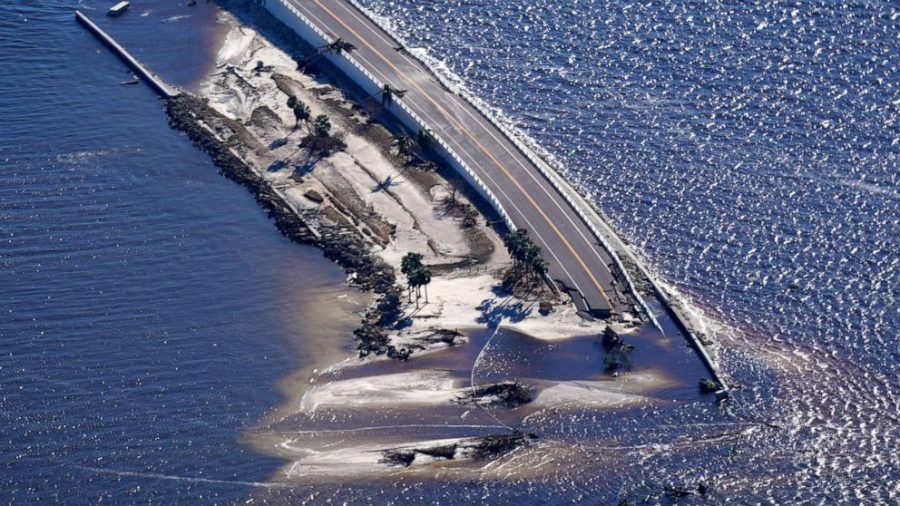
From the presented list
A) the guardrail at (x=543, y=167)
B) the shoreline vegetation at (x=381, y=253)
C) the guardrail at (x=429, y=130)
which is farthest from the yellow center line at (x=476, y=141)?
the shoreline vegetation at (x=381, y=253)

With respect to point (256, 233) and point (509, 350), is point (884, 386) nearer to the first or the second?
point (509, 350)

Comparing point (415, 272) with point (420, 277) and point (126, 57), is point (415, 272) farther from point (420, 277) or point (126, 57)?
point (126, 57)

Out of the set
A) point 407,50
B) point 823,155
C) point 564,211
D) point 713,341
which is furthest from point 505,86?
point 713,341

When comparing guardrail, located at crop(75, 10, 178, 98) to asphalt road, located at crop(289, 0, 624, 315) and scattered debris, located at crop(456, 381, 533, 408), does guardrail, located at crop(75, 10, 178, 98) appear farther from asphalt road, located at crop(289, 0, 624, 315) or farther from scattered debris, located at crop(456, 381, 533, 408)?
scattered debris, located at crop(456, 381, 533, 408)

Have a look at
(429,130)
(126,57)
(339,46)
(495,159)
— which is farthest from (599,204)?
(126,57)

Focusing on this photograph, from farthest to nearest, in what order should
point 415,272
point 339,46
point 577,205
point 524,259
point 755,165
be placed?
point 339,46 → point 755,165 → point 577,205 → point 524,259 → point 415,272

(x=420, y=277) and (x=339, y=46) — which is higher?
(x=339, y=46)

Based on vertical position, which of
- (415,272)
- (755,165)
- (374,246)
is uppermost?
(755,165)
